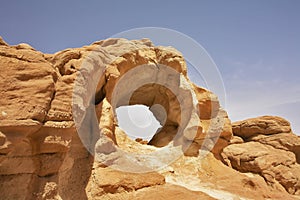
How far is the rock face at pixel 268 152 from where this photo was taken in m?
11.6

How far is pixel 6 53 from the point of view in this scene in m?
3.54

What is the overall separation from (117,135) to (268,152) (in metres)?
9.70

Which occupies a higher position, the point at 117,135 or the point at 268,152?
the point at 268,152

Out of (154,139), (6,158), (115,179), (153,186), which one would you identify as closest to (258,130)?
(154,139)

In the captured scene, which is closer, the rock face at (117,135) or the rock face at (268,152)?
the rock face at (117,135)

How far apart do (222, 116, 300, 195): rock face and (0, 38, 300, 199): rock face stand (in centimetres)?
6

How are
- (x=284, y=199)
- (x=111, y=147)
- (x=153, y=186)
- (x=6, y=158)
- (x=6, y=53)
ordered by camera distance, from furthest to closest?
(x=284, y=199) → (x=111, y=147) → (x=153, y=186) → (x=6, y=53) → (x=6, y=158)

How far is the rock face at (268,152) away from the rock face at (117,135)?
0.06 m

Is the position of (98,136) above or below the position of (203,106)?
below

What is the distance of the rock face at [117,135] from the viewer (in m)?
3.45

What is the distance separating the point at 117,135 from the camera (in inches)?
299

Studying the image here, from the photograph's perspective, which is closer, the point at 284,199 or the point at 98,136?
the point at 98,136

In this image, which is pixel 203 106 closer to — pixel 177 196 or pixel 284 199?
pixel 284 199

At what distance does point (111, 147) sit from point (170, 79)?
16.6ft
